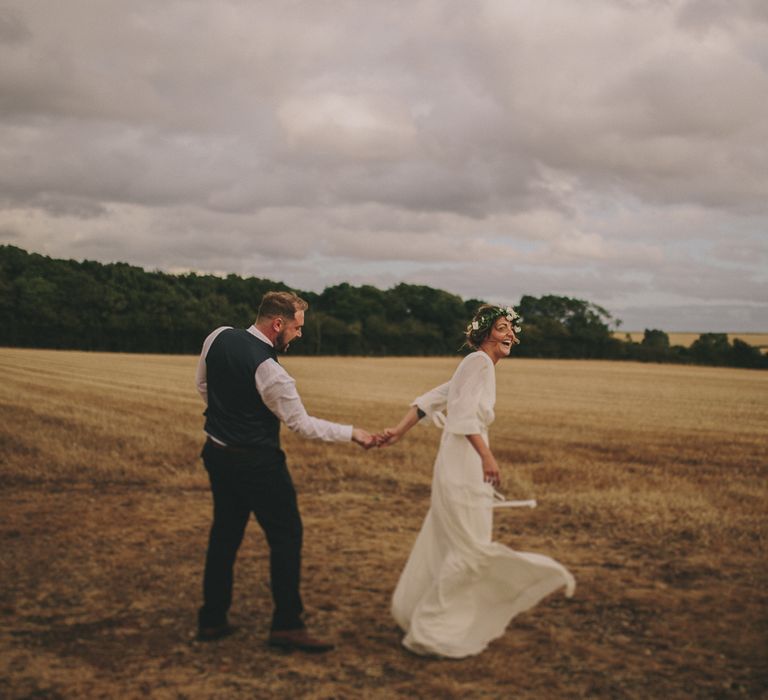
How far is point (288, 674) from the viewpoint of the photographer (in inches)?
182

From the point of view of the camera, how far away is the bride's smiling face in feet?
16.8

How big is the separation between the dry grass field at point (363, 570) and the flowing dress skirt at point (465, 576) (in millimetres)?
166

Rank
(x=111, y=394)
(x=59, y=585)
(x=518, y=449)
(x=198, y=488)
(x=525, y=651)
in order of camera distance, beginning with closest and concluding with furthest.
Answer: (x=525, y=651), (x=59, y=585), (x=198, y=488), (x=518, y=449), (x=111, y=394)

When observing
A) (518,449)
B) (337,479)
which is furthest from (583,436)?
(337,479)

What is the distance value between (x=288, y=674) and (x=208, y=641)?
0.79 metres

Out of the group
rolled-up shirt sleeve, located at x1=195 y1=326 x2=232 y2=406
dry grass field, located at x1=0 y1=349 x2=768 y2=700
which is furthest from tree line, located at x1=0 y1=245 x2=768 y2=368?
rolled-up shirt sleeve, located at x1=195 y1=326 x2=232 y2=406

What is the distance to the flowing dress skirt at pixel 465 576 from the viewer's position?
4.80 m

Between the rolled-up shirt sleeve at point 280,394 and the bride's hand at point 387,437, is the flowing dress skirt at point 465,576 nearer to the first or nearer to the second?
the bride's hand at point 387,437

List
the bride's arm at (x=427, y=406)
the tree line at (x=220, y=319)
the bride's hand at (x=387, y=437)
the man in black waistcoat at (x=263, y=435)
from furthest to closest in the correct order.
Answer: the tree line at (x=220, y=319), the bride's hand at (x=387, y=437), the bride's arm at (x=427, y=406), the man in black waistcoat at (x=263, y=435)

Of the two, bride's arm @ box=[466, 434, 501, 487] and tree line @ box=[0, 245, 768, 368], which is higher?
tree line @ box=[0, 245, 768, 368]

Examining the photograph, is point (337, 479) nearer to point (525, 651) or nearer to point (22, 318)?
point (525, 651)

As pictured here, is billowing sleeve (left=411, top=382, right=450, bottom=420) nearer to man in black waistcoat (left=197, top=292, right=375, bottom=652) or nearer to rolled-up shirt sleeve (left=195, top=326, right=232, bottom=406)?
man in black waistcoat (left=197, top=292, right=375, bottom=652)

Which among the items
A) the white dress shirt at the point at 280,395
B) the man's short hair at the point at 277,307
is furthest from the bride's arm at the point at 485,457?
the man's short hair at the point at 277,307

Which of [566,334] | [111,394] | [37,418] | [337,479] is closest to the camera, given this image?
[337,479]
